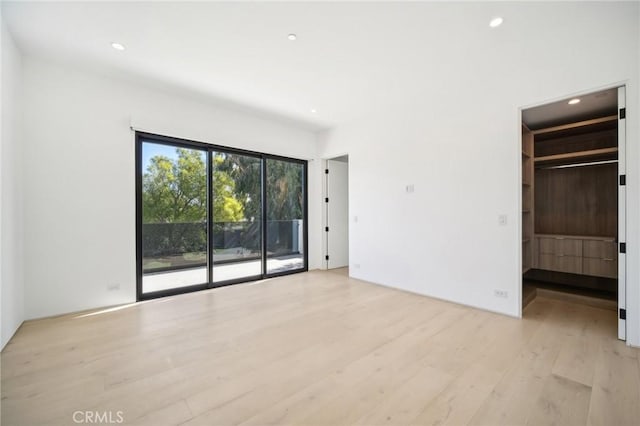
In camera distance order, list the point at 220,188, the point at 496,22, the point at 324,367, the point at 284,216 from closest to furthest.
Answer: the point at 324,367
the point at 496,22
the point at 220,188
the point at 284,216

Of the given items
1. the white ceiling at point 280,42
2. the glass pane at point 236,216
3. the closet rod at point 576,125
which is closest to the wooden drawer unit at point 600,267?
the closet rod at point 576,125

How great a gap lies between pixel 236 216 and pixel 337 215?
91.0 inches

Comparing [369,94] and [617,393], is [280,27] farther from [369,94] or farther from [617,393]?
[617,393]

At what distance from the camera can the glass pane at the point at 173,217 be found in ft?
12.6

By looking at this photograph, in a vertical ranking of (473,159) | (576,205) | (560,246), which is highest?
(473,159)

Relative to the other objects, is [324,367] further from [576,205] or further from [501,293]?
[576,205]

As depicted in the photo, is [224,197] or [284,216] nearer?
[224,197]

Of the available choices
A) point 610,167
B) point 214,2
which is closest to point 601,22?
point 610,167

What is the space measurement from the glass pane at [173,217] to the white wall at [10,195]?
1.17 meters

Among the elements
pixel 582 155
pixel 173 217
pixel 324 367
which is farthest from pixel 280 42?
pixel 582 155

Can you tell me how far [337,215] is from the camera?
613 centimetres

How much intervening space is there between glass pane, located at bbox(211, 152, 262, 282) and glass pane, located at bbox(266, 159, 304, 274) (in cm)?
24

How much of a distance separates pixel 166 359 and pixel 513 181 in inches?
156

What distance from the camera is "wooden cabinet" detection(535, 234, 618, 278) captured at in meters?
3.57
